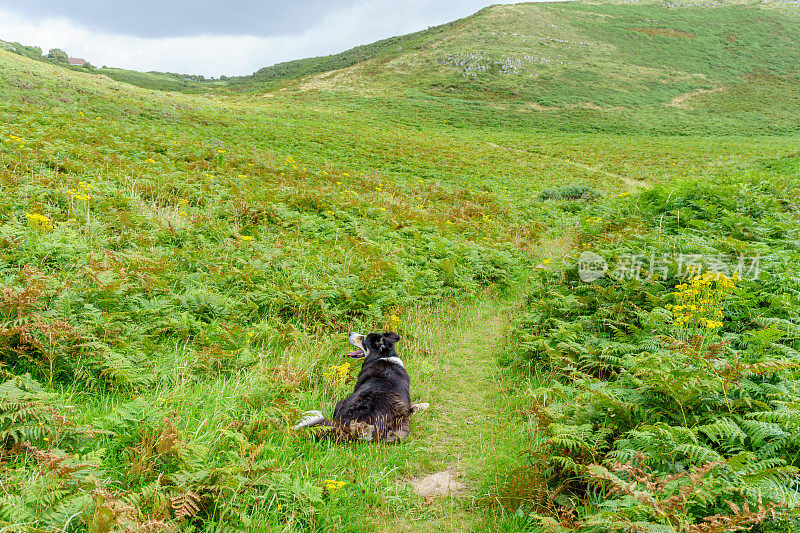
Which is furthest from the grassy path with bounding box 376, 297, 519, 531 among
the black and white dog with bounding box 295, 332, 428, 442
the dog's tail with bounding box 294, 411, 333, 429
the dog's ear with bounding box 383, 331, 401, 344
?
the dog's tail with bounding box 294, 411, 333, 429

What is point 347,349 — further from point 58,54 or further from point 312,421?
point 58,54

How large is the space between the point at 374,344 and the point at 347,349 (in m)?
0.76

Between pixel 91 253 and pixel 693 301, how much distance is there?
7.24 metres

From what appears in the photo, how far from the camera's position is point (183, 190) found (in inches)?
385

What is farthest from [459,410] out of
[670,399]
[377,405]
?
[670,399]

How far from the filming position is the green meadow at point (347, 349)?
281cm

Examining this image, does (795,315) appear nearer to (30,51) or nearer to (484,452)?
(484,452)

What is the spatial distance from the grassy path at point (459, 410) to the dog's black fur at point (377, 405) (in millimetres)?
320

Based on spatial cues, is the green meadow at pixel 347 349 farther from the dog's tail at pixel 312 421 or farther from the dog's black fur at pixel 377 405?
the dog's black fur at pixel 377 405

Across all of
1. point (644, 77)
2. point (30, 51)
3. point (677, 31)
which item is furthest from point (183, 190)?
point (30, 51)

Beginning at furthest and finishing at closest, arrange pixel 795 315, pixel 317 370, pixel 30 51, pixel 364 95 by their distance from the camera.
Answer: pixel 30 51 → pixel 364 95 → pixel 317 370 → pixel 795 315

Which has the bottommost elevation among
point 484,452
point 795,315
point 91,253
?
point 484,452

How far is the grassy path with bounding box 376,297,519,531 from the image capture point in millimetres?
3467

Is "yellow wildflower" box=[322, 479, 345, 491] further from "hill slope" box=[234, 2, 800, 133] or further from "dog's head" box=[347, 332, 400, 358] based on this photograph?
"hill slope" box=[234, 2, 800, 133]
